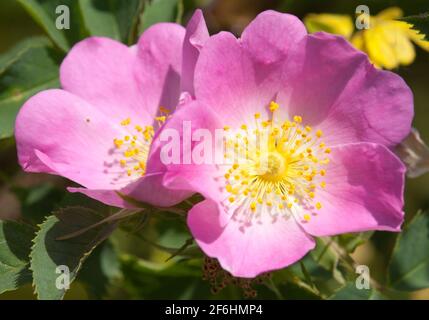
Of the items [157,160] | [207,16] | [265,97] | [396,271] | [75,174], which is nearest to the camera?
[157,160]

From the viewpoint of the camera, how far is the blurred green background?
182cm

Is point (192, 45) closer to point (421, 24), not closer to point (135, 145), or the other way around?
point (135, 145)

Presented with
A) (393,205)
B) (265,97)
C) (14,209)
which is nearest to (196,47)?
(265,97)

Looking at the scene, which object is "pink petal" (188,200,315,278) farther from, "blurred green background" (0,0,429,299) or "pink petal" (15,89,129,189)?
"blurred green background" (0,0,429,299)

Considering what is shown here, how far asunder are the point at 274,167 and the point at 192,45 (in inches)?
12.2

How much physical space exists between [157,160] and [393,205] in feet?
1.36

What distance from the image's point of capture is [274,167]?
1438mm

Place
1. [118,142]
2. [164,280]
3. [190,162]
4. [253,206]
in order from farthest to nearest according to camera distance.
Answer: [164,280] < [118,142] < [253,206] < [190,162]

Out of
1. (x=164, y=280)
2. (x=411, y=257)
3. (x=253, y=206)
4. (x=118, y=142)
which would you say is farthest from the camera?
(x=164, y=280)

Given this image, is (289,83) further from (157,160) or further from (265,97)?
(157,160)

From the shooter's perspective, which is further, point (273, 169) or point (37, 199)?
point (37, 199)

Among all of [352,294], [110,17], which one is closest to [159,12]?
[110,17]

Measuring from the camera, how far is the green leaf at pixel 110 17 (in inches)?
63.8

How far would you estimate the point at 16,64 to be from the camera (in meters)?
1.60
